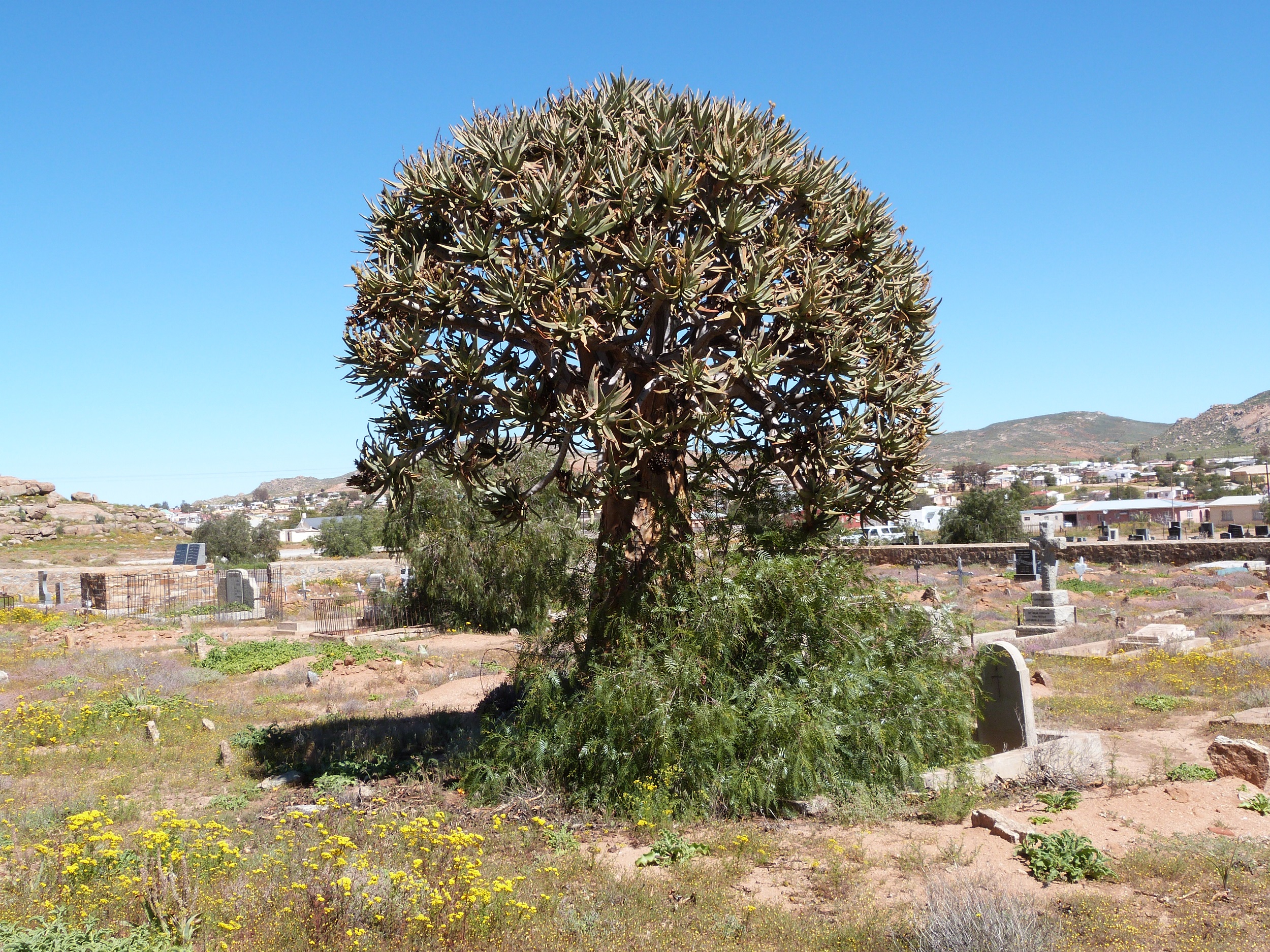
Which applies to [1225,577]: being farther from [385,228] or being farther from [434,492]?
[385,228]

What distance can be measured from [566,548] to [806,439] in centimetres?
1446

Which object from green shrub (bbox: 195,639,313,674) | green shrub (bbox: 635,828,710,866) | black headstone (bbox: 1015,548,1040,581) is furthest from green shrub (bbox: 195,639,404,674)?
black headstone (bbox: 1015,548,1040,581)

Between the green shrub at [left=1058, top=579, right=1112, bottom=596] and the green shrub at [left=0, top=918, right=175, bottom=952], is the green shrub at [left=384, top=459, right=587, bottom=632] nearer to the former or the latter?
the green shrub at [left=1058, top=579, right=1112, bottom=596]

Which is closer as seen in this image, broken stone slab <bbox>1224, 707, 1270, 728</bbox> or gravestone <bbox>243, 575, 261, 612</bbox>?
broken stone slab <bbox>1224, 707, 1270, 728</bbox>

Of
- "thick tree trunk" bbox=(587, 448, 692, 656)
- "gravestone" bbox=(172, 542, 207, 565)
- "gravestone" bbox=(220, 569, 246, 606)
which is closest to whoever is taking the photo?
"thick tree trunk" bbox=(587, 448, 692, 656)

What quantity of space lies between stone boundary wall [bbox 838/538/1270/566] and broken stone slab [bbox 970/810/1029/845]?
108 ft

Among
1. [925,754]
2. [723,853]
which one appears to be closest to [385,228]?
[723,853]

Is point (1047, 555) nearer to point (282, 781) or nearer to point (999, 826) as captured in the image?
point (999, 826)

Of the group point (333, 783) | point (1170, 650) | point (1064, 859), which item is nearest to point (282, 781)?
point (333, 783)

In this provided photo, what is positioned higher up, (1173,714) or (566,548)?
(566,548)

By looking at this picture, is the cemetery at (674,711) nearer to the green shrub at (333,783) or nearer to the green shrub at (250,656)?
the green shrub at (333,783)

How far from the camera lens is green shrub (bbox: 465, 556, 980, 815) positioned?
27.0ft

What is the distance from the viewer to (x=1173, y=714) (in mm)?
12156

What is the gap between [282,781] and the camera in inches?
399
